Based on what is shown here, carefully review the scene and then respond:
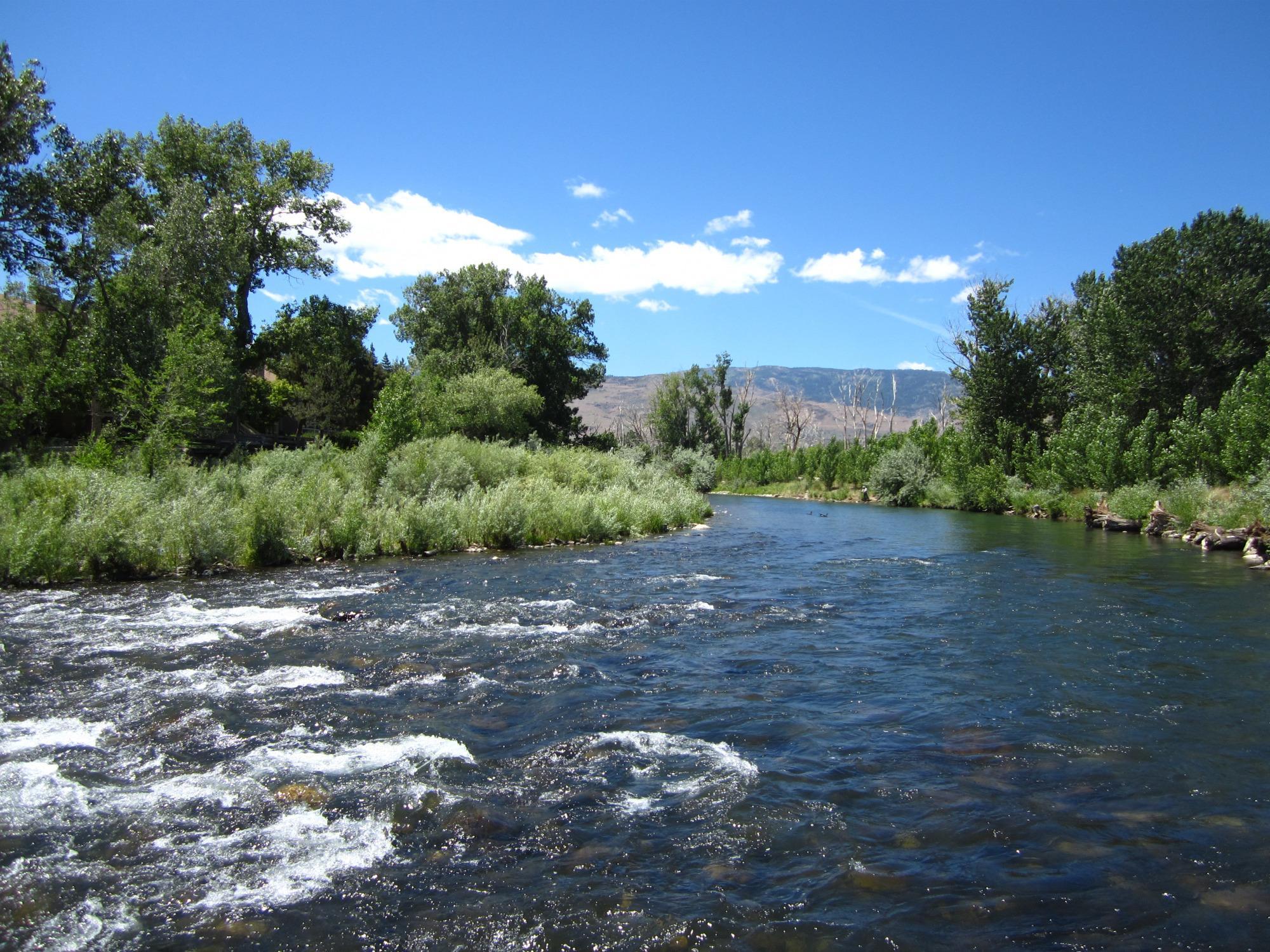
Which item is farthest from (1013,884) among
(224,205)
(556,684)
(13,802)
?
(224,205)

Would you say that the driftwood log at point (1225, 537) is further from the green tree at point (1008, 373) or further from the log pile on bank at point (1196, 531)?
the green tree at point (1008, 373)

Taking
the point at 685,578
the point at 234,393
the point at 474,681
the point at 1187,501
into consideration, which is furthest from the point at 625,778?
the point at 234,393

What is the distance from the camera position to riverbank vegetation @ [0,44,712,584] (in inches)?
708

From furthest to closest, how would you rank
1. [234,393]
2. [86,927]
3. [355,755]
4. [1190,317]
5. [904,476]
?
[904,476]
[1190,317]
[234,393]
[355,755]
[86,927]

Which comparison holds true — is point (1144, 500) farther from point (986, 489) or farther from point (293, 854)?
point (293, 854)

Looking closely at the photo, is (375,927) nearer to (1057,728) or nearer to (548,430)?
(1057,728)

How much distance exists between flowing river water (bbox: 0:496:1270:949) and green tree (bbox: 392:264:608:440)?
44.6 meters

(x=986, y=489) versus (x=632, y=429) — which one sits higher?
(x=632, y=429)

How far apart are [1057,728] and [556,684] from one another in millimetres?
5389

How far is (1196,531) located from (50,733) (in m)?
32.0

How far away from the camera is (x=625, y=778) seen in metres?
6.71

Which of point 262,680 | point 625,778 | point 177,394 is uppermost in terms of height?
point 177,394

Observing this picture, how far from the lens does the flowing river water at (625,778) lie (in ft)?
15.4

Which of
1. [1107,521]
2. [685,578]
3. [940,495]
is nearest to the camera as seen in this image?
[685,578]
